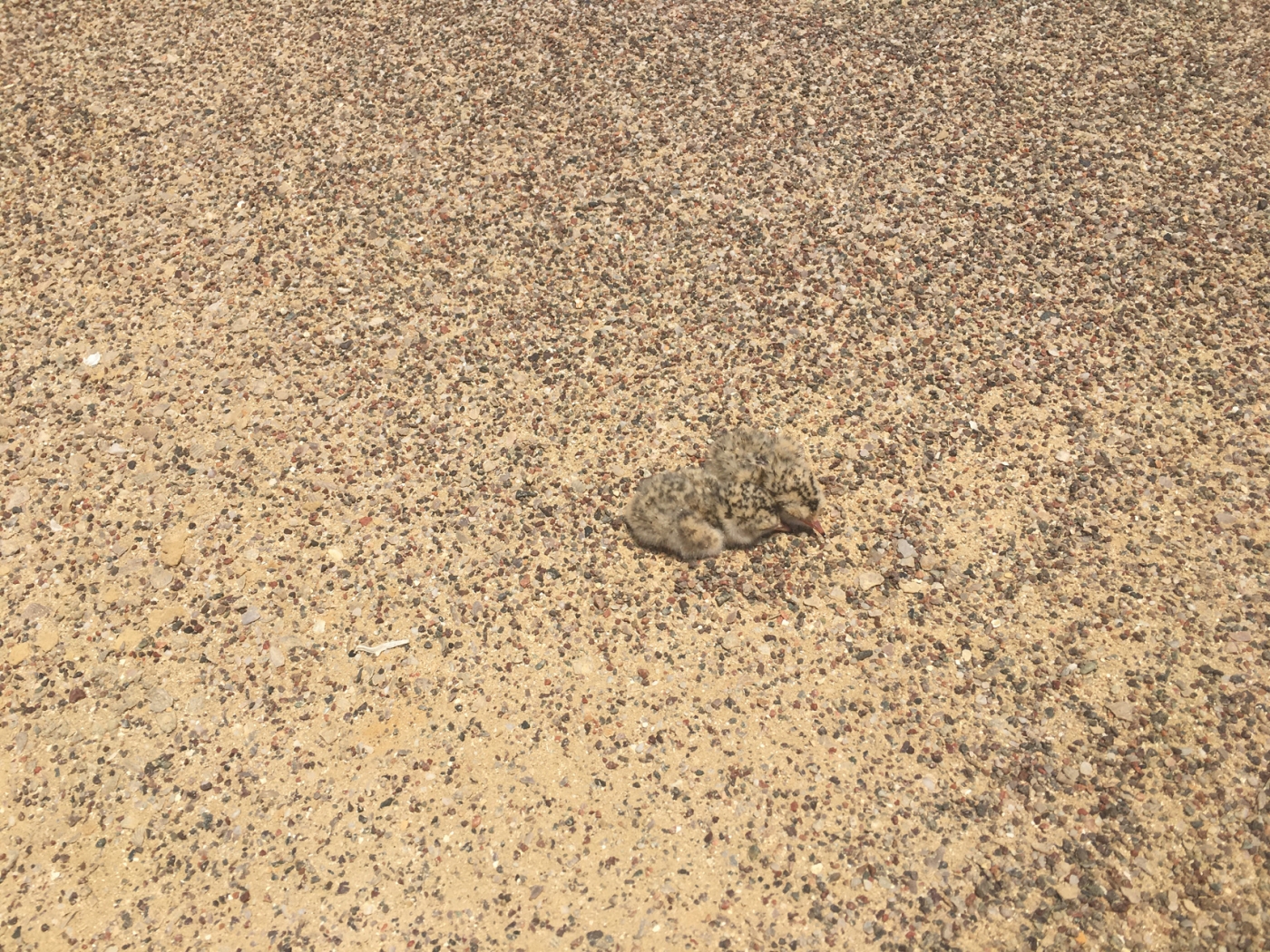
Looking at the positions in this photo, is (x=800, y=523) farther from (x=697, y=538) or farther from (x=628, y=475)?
(x=628, y=475)

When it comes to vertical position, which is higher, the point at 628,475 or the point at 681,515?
the point at 681,515

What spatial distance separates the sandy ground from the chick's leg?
0.12m

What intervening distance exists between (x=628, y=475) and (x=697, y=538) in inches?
18.6

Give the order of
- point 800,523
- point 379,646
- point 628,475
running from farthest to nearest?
1. point 628,475
2. point 800,523
3. point 379,646

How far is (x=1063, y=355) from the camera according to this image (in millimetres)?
4051

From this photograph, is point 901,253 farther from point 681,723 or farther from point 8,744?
point 8,744

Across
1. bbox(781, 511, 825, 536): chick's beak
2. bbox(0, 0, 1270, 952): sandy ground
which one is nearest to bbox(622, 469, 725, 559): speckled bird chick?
bbox(0, 0, 1270, 952): sandy ground

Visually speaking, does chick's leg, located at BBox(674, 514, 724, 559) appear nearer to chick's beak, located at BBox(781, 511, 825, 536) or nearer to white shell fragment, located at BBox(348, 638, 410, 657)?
chick's beak, located at BBox(781, 511, 825, 536)

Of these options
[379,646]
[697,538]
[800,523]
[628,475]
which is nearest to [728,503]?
[697,538]

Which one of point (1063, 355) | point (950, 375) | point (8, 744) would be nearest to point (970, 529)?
point (950, 375)

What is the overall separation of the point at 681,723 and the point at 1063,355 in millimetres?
2305

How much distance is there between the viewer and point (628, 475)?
3.77 meters

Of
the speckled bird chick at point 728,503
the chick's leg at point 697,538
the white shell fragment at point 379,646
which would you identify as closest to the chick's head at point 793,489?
the speckled bird chick at point 728,503

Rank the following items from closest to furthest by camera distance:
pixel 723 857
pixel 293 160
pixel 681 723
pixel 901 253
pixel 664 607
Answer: pixel 723 857, pixel 681 723, pixel 664 607, pixel 901 253, pixel 293 160
